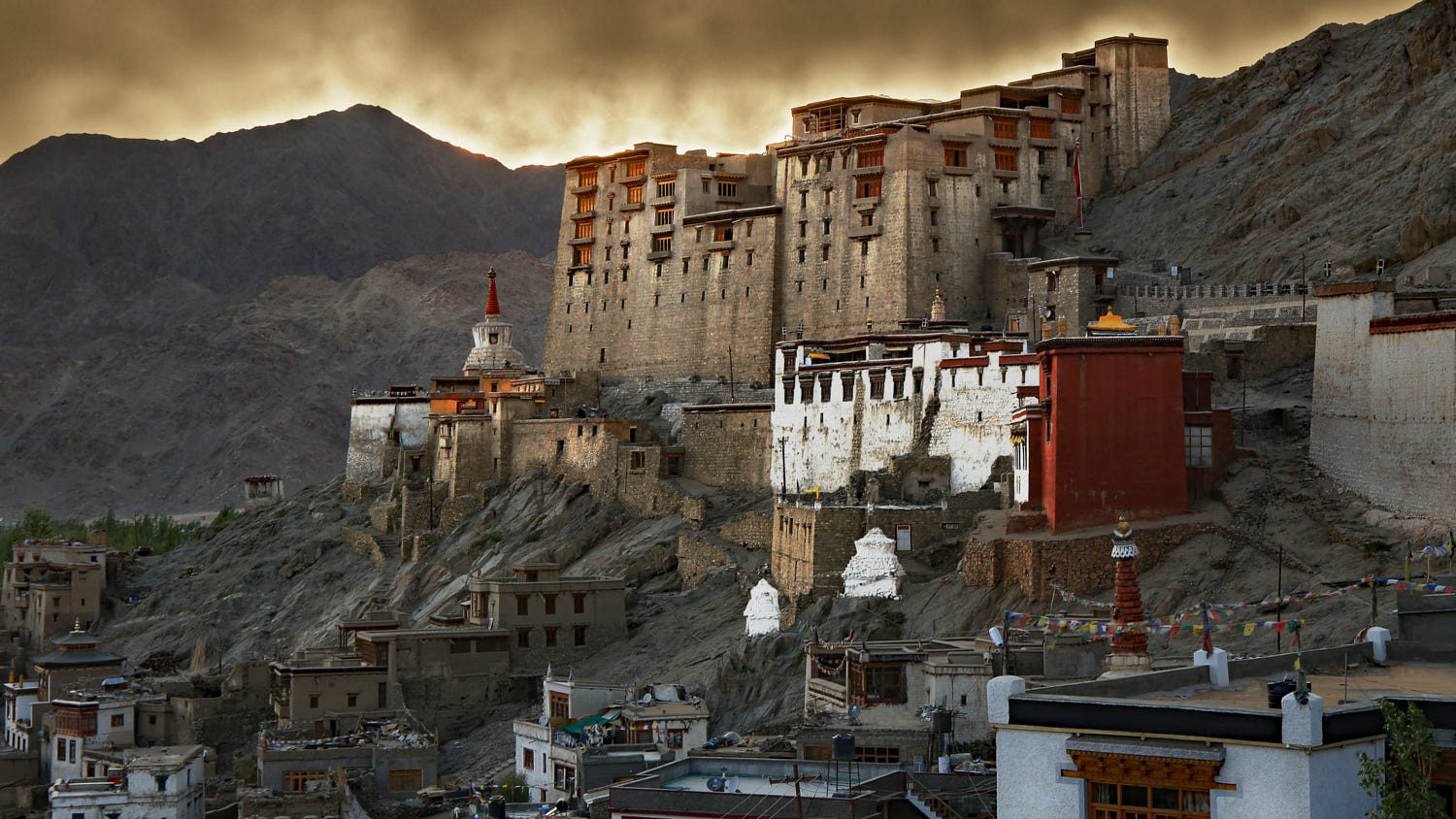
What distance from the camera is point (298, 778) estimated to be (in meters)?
44.8

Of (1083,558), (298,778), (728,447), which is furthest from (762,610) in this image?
(728,447)

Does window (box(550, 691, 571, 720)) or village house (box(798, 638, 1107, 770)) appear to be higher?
village house (box(798, 638, 1107, 770))

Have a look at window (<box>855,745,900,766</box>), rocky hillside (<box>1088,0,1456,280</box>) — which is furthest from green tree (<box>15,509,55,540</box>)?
window (<box>855,745,900,766</box>)

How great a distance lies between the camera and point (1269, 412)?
1892 inches

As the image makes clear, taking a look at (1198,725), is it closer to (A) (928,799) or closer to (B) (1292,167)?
(A) (928,799)

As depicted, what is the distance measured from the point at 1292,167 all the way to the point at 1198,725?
56.6 meters

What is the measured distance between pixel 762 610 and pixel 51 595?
36.0 meters

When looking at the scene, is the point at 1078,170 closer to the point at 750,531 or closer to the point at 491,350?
the point at 750,531

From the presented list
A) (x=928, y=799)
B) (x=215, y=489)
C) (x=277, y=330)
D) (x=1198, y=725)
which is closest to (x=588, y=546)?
(x=928, y=799)

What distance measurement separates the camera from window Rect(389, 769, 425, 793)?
44.8 metres

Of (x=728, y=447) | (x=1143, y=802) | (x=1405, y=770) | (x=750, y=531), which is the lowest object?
(x=1143, y=802)

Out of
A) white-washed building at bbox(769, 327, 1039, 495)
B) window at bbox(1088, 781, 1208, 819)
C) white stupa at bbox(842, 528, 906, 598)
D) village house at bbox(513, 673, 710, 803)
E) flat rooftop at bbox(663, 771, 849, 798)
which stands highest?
white-washed building at bbox(769, 327, 1039, 495)

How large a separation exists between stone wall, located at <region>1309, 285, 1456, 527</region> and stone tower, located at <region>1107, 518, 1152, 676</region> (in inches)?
550

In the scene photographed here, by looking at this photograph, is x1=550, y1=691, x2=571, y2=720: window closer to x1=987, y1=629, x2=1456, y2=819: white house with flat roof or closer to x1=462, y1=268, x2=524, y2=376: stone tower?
x1=987, y1=629, x2=1456, y2=819: white house with flat roof
